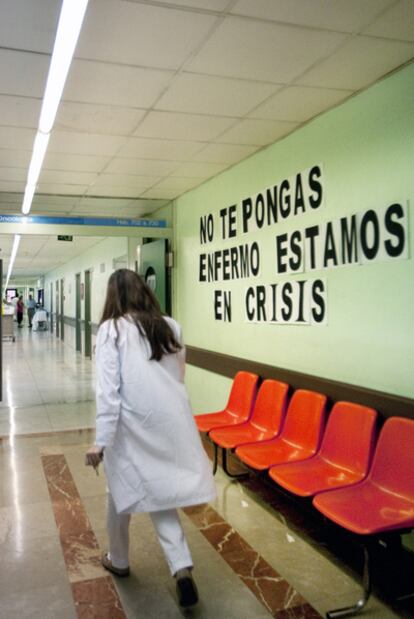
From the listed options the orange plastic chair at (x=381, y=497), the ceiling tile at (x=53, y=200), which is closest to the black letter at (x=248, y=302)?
the orange plastic chair at (x=381, y=497)

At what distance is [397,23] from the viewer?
2494mm

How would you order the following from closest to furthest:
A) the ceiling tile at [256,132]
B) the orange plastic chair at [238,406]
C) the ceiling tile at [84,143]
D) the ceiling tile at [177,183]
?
the ceiling tile at [256,132]
the ceiling tile at [84,143]
the orange plastic chair at [238,406]
the ceiling tile at [177,183]

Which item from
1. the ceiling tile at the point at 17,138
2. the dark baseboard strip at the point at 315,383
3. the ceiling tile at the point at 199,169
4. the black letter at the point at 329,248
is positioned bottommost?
the dark baseboard strip at the point at 315,383

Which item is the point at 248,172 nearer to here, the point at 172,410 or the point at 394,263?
the point at 394,263

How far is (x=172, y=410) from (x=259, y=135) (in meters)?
2.62

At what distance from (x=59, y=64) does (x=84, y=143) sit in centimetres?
149

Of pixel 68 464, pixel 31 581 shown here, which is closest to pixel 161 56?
pixel 31 581

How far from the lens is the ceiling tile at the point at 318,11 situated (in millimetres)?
2328

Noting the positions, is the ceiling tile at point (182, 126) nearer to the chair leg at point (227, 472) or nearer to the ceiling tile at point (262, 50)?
the ceiling tile at point (262, 50)

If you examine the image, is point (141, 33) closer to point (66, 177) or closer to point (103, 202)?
point (66, 177)

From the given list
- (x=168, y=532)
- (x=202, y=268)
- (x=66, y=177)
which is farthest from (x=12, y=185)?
(x=168, y=532)

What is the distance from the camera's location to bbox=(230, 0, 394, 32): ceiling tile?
2.33 metres

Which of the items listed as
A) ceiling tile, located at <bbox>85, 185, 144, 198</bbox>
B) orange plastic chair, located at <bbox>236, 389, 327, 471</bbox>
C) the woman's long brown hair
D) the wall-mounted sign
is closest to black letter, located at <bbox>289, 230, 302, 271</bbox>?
the wall-mounted sign

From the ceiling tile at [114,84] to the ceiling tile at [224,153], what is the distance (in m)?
1.12
